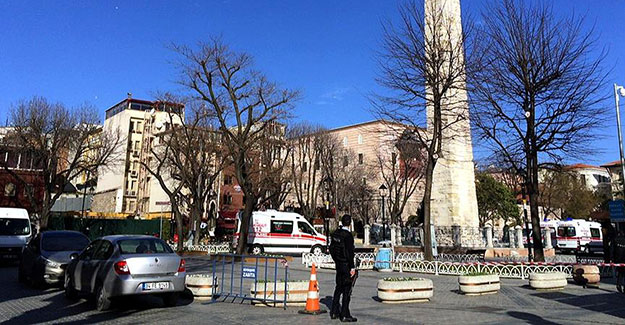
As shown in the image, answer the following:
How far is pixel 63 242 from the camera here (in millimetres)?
12930

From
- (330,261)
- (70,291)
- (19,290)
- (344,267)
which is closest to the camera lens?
(344,267)

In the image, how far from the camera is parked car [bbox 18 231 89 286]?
1156cm

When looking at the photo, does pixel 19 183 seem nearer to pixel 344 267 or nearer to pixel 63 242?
pixel 63 242

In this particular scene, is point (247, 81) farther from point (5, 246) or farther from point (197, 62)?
point (5, 246)

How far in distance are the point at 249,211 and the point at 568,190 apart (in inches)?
1811

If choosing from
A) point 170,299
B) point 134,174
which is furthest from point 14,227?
point 134,174

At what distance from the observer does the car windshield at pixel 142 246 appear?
27.9 ft

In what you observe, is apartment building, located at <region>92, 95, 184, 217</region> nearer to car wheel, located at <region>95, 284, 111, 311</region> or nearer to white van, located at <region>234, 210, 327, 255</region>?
white van, located at <region>234, 210, 327, 255</region>

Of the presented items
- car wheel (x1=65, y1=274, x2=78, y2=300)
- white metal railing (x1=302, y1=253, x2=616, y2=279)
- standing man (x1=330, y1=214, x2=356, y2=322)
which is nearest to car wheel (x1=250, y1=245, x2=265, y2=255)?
white metal railing (x1=302, y1=253, x2=616, y2=279)

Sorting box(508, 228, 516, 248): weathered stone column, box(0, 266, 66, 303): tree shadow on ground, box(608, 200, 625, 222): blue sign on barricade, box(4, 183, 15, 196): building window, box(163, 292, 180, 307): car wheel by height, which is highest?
box(4, 183, 15, 196): building window

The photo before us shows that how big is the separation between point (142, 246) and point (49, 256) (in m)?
4.70

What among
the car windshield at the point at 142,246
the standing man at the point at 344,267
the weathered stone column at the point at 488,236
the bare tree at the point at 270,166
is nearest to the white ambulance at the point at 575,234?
the weathered stone column at the point at 488,236

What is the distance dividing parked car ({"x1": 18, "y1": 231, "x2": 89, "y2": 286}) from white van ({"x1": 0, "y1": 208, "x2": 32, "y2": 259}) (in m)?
5.52

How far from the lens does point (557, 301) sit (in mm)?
9766
